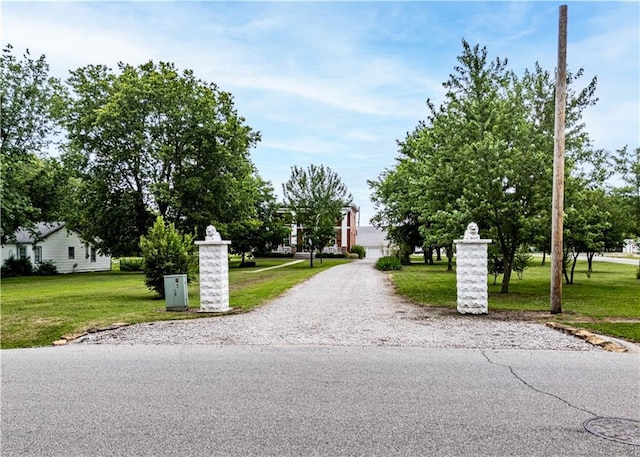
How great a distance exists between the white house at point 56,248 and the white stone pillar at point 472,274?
29.7 m

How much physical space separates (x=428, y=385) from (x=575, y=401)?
1.48m

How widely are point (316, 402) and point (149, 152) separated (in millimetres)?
28895

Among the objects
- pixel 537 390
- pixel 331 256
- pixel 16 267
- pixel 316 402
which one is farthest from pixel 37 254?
pixel 537 390

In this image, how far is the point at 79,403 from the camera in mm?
5102

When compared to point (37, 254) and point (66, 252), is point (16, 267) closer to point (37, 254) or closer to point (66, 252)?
point (37, 254)

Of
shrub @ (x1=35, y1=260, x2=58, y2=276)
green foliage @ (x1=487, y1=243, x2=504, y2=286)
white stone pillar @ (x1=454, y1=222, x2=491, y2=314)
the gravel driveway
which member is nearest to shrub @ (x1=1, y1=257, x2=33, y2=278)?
shrub @ (x1=35, y1=260, x2=58, y2=276)

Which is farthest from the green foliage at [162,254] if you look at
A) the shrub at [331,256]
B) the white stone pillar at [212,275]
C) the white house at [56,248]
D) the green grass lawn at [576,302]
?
the shrub at [331,256]

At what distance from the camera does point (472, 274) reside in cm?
1180

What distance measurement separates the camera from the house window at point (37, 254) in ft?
117

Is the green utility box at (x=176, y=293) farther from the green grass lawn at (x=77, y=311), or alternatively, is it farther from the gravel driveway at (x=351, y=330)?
the gravel driveway at (x=351, y=330)

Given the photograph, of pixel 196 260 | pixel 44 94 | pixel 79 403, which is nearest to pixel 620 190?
pixel 196 260

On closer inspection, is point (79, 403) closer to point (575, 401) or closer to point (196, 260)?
point (575, 401)

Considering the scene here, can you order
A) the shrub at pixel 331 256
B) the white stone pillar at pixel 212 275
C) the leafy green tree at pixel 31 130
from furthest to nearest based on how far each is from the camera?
the shrub at pixel 331 256 < the leafy green tree at pixel 31 130 < the white stone pillar at pixel 212 275

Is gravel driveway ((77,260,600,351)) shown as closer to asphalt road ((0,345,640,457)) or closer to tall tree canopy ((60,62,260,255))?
asphalt road ((0,345,640,457))
